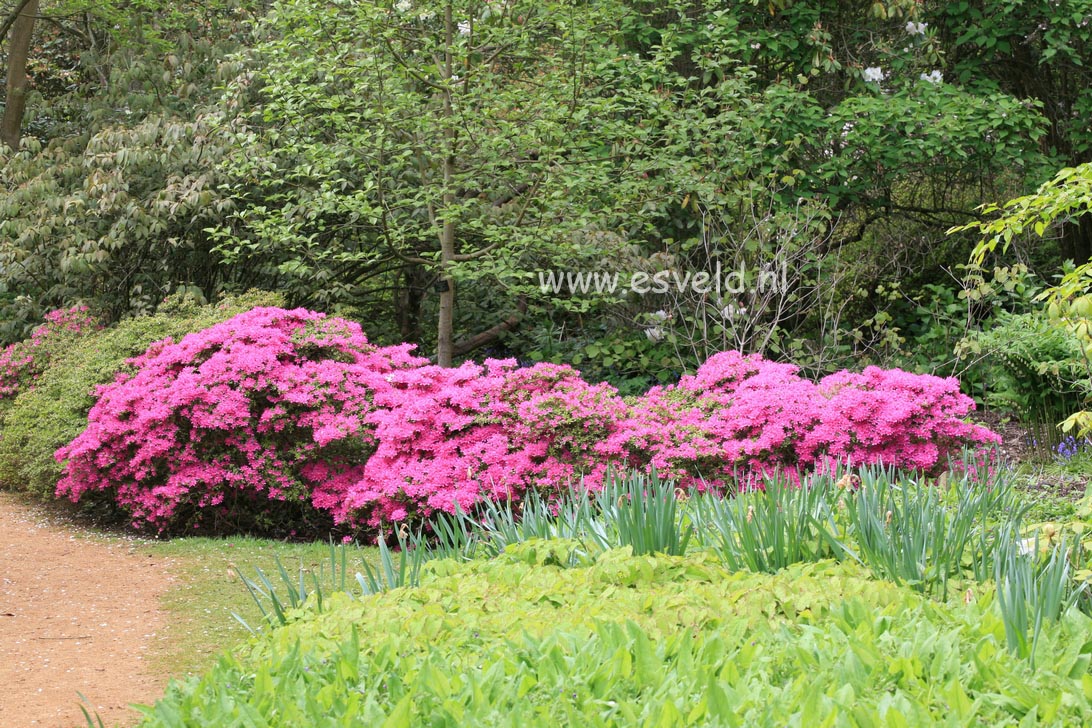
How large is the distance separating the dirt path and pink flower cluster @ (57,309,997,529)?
1.69 feet

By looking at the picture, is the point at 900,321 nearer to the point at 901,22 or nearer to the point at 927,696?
the point at 901,22

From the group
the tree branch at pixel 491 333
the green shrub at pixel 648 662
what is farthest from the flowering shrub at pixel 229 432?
the green shrub at pixel 648 662

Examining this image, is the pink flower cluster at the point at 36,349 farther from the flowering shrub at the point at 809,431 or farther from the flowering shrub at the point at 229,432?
the flowering shrub at the point at 809,431

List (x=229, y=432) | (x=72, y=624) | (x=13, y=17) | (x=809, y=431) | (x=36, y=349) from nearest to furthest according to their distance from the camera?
(x=72, y=624), (x=809, y=431), (x=229, y=432), (x=36, y=349), (x=13, y=17)

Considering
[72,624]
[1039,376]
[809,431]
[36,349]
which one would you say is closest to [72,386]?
[36,349]

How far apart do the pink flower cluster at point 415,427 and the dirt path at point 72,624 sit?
0.51m

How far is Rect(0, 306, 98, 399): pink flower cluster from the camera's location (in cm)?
902

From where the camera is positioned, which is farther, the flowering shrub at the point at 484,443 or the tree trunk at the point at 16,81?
the tree trunk at the point at 16,81

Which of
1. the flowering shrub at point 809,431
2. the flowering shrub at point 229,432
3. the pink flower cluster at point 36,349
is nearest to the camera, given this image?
the flowering shrub at point 809,431

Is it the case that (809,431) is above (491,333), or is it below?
below

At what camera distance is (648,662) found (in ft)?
7.82

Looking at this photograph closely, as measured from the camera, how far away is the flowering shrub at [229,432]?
6715mm

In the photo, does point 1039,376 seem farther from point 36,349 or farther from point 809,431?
point 36,349

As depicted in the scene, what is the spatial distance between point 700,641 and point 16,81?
37.7 ft
